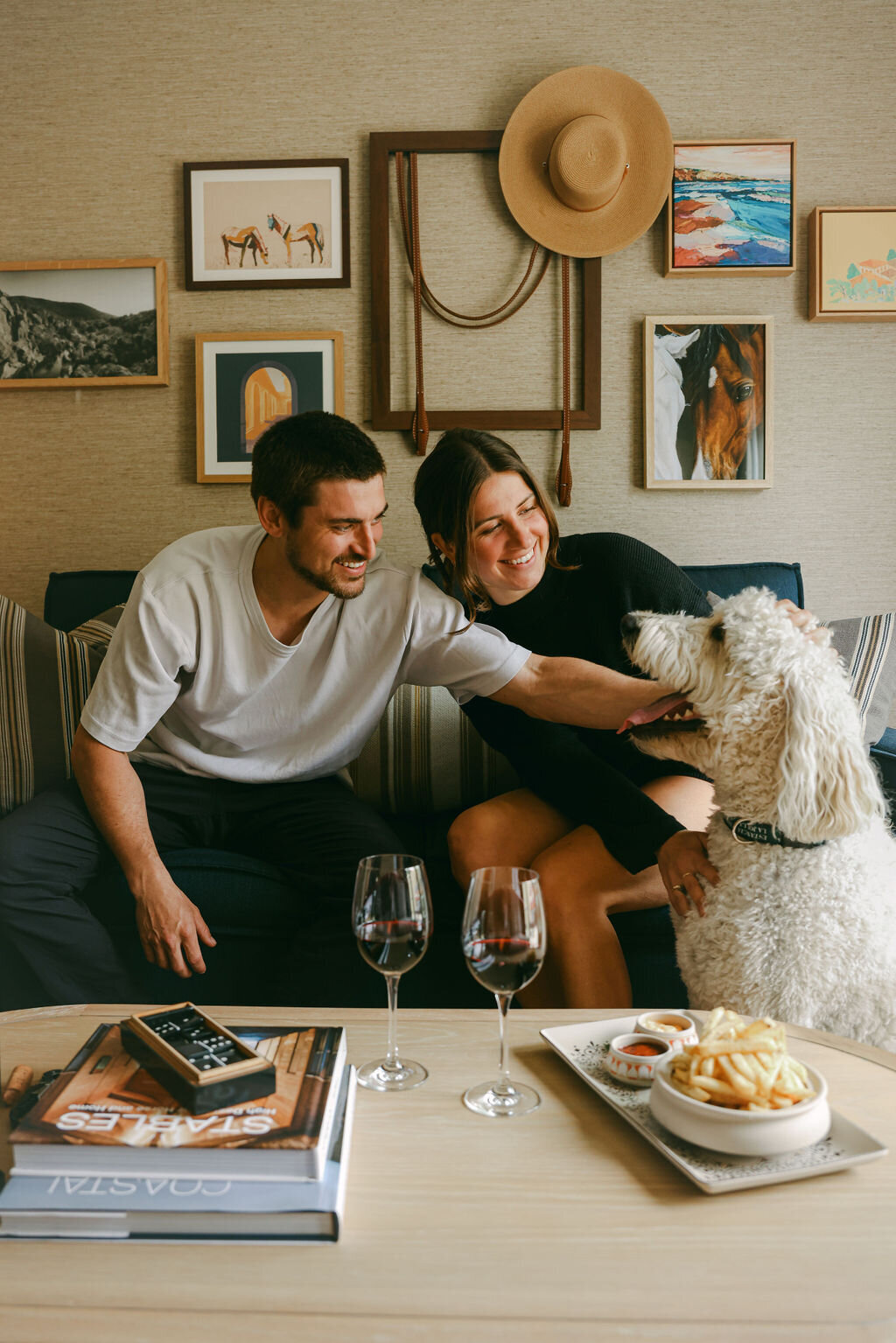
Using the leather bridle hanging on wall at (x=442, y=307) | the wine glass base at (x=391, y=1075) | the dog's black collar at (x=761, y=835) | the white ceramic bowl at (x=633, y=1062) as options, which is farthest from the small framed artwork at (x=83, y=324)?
the white ceramic bowl at (x=633, y=1062)

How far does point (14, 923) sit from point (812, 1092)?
4.67 ft

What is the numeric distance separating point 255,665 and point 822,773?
1065 millimetres

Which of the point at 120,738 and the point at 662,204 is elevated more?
the point at 662,204

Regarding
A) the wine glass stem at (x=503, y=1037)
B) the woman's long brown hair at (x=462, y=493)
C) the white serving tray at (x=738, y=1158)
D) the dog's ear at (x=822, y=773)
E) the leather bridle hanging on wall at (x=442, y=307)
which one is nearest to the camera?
the white serving tray at (x=738, y=1158)

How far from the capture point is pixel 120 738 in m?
1.62

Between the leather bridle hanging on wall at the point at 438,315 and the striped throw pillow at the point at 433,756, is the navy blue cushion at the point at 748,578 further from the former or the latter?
the striped throw pillow at the point at 433,756

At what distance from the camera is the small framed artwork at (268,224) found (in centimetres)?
251

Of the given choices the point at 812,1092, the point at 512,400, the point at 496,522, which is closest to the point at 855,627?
the point at 496,522

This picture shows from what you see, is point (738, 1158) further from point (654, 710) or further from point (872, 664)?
point (872, 664)

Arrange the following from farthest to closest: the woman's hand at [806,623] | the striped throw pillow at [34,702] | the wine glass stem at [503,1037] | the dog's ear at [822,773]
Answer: the striped throw pillow at [34,702] → the woman's hand at [806,623] → the dog's ear at [822,773] → the wine glass stem at [503,1037]

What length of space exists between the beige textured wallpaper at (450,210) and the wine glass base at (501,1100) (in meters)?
1.88

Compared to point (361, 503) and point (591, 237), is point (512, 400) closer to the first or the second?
point (591, 237)

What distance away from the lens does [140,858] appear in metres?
1.58

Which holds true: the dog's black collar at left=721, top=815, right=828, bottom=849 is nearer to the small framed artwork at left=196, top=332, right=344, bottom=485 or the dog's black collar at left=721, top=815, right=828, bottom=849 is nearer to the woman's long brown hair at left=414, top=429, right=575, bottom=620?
the woman's long brown hair at left=414, top=429, right=575, bottom=620
